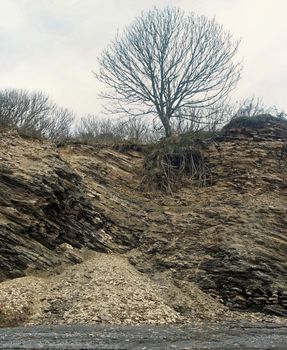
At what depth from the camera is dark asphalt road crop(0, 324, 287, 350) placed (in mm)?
9562

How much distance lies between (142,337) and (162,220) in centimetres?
1094

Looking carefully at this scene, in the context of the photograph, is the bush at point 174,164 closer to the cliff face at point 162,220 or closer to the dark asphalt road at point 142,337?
the cliff face at point 162,220

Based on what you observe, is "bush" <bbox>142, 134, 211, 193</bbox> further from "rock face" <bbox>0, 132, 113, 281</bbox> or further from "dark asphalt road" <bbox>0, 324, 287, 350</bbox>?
A: "dark asphalt road" <bbox>0, 324, 287, 350</bbox>

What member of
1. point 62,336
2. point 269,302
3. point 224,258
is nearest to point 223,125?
point 224,258

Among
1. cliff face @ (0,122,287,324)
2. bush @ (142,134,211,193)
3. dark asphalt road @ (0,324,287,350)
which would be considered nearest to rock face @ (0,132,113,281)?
cliff face @ (0,122,287,324)

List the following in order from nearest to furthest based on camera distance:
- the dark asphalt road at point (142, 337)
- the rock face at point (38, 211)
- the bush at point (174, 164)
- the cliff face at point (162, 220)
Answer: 1. the dark asphalt road at point (142, 337)
2. the rock face at point (38, 211)
3. the cliff face at point (162, 220)
4. the bush at point (174, 164)

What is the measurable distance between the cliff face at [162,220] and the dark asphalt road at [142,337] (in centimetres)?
288

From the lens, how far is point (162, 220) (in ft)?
70.0

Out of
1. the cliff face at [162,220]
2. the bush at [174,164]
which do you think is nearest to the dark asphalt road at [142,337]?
the cliff face at [162,220]

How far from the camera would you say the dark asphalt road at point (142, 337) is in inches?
376

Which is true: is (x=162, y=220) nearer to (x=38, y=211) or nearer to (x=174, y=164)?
(x=174, y=164)

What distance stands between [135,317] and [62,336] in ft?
11.3

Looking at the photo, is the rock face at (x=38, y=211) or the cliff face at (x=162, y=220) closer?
the rock face at (x=38, y=211)

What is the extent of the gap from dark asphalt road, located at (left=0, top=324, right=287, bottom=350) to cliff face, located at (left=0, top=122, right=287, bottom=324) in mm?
2879
